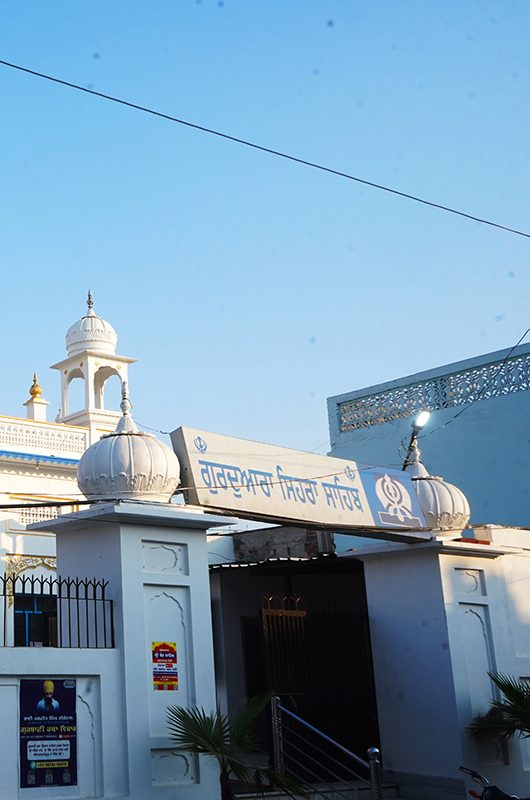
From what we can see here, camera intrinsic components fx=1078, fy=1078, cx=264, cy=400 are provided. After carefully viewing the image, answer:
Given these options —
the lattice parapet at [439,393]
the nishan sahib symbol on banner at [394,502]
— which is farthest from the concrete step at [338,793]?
the lattice parapet at [439,393]

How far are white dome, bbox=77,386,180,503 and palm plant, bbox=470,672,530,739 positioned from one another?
14.9ft

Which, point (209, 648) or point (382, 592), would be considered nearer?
point (209, 648)

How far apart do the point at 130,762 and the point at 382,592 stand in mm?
4666

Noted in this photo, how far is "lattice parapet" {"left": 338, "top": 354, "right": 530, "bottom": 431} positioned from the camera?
16406mm

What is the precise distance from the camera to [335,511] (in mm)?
11820

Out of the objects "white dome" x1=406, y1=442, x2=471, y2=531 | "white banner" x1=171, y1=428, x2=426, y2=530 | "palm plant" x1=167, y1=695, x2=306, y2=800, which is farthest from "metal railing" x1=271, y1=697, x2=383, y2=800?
"white dome" x1=406, y1=442, x2=471, y2=531

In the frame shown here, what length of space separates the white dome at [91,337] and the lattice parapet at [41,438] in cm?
275

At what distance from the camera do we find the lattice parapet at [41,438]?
26.0 metres

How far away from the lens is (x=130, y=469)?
977 centimetres

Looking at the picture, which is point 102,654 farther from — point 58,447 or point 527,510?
point 58,447

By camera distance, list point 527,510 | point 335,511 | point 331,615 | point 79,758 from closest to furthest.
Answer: point 79,758 → point 335,511 → point 331,615 → point 527,510

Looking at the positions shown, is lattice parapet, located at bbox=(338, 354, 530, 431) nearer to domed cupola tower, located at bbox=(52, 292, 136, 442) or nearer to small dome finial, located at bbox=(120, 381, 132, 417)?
small dome finial, located at bbox=(120, 381, 132, 417)

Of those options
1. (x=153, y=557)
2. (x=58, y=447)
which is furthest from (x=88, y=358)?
(x=153, y=557)

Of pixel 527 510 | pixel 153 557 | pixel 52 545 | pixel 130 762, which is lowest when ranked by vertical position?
pixel 130 762
